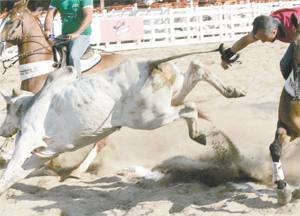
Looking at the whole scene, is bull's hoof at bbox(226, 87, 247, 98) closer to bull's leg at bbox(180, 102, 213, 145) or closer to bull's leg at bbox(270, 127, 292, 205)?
bull's leg at bbox(180, 102, 213, 145)

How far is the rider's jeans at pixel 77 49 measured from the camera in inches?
262

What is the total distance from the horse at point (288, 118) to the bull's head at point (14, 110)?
7.72ft

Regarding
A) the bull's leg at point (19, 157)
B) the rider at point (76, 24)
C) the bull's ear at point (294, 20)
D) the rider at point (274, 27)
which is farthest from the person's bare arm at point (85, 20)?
the bull's ear at point (294, 20)

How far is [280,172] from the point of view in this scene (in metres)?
5.01

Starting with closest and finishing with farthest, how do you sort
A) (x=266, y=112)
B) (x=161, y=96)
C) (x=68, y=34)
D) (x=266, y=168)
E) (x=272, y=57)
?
(x=161, y=96), (x=266, y=168), (x=68, y=34), (x=266, y=112), (x=272, y=57)

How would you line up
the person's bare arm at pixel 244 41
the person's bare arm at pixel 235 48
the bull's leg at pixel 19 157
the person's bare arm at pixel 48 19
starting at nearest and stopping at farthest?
the person's bare arm at pixel 244 41 < the person's bare arm at pixel 235 48 < the bull's leg at pixel 19 157 < the person's bare arm at pixel 48 19

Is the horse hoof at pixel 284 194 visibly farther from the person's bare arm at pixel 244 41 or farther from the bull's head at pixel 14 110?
the bull's head at pixel 14 110

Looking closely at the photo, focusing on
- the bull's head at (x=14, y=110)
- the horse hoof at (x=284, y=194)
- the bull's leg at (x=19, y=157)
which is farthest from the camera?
the bull's head at (x=14, y=110)

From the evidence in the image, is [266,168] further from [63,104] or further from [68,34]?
[68,34]

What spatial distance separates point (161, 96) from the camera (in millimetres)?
5203

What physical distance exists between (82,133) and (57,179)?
1.21m

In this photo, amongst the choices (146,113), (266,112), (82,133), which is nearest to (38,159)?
(82,133)

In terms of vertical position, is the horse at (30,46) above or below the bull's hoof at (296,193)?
above

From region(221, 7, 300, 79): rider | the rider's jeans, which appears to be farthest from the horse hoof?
the rider's jeans
